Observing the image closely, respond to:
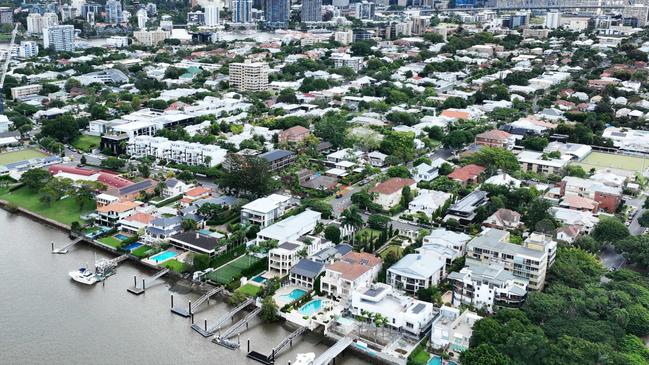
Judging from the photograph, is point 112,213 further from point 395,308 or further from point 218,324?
point 395,308

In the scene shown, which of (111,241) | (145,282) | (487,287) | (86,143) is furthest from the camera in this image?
(86,143)

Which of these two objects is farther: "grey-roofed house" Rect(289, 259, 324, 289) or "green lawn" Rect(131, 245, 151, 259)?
"green lawn" Rect(131, 245, 151, 259)

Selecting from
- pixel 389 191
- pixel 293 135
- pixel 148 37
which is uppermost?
pixel 148 37

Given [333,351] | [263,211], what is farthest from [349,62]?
[333,351]

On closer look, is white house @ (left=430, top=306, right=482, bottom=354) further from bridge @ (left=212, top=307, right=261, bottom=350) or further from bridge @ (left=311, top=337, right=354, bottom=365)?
bridge @ (left=212, top=307, right=261, bottom=350)

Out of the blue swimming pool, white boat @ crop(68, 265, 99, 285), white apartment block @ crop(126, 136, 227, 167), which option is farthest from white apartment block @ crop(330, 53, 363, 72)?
white boat @ crop(68, 265, 99, 285)

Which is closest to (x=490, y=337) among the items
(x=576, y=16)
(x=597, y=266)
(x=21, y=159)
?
(x=597, y=266)
